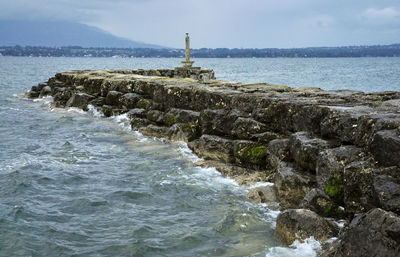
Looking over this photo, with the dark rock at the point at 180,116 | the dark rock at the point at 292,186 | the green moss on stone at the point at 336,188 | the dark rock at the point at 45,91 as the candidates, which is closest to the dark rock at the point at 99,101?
the dark rock at the point at 180,116

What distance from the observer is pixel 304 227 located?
758 centimetres

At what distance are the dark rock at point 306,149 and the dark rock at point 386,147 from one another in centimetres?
159

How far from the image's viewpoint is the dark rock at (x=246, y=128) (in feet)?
41.4

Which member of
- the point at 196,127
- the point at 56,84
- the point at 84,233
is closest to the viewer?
the point at 84,233

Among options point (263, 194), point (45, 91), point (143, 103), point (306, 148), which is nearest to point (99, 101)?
point (143, 103)

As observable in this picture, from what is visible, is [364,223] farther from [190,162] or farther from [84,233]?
[190,162]

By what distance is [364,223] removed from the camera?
6.33 m

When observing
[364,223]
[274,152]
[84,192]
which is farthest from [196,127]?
[364,223]

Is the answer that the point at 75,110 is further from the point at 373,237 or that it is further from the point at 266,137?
the point at 373,237

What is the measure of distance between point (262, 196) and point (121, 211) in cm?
322

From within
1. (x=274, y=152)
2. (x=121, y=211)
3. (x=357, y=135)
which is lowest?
(x=121, y=211)

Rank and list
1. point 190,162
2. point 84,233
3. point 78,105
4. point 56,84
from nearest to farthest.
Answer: point 84,233, point 190,162, point 78,105, point 56,84

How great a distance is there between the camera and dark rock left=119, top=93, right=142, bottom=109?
20906mm

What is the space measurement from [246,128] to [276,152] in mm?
1894
